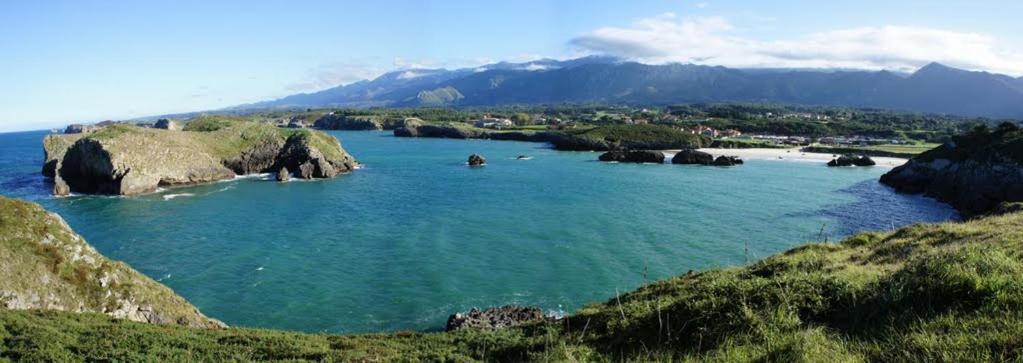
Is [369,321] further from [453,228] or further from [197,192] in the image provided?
[197,192]

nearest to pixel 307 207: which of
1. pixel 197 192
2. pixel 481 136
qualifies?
pixel 197 192

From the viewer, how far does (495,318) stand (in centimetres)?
2105

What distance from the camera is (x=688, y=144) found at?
383ft

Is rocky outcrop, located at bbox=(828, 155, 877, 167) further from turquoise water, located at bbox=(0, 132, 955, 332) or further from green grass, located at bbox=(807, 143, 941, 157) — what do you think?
turquoise water, located at bbox=(0, 132, 955, 332)

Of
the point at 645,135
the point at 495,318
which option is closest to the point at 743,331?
the point at 495,318

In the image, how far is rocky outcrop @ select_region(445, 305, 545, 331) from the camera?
2048cm

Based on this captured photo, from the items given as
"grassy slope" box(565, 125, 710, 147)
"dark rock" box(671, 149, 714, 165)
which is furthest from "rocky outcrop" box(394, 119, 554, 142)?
"dark rock" box(671, 149, 714, 165)

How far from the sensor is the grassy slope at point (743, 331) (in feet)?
25.3

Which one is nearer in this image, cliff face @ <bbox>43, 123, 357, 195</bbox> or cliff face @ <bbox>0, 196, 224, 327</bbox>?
cliff face @ <bbox>0, 196, 224, 327</bbox>

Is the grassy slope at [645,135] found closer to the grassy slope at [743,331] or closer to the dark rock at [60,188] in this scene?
the dark rock at [60,188]

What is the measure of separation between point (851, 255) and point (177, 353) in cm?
2004

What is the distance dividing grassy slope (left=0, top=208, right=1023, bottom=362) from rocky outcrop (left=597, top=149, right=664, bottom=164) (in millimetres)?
77321

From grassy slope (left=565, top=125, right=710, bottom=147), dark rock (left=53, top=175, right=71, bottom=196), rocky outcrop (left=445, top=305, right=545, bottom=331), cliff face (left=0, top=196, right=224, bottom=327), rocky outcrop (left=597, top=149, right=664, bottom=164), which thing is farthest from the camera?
grassy slope (left=565, top=125, right=710, bottom=147)

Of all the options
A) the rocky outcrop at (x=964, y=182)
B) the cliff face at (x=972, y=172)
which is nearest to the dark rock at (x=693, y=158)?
the rocky outcrop at (x=964, y=182)
